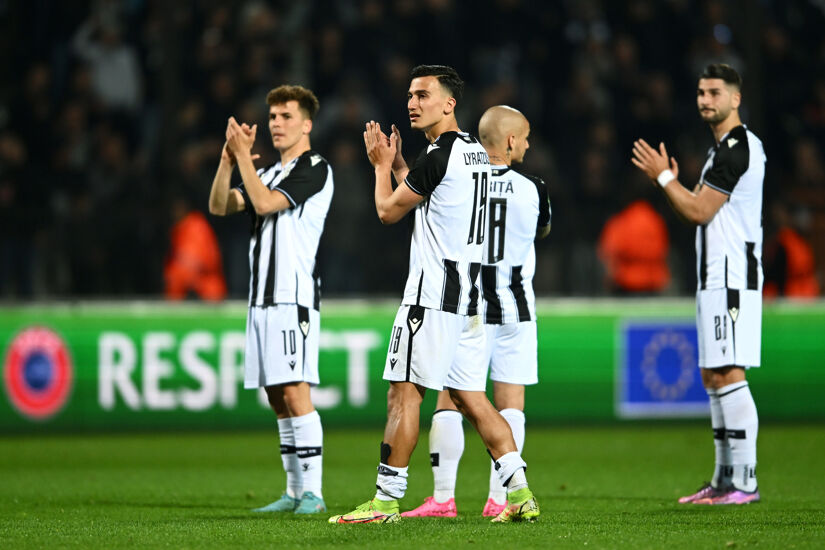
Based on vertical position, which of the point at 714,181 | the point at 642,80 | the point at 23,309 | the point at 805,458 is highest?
the point at 642,80

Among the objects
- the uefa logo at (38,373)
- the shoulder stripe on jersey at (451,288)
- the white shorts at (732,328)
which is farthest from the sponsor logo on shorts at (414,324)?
the uefa logo at (38,373)

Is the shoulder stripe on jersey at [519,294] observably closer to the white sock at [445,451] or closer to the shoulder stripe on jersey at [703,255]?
the white sock at [445,451]

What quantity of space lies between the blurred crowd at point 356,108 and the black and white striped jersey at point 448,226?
6.11 meters

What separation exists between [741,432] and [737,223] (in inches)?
45.9

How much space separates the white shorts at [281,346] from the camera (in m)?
6.84

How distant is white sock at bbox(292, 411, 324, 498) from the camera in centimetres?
684

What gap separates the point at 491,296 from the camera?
21.4ft

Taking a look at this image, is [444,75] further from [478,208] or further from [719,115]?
[719,115]

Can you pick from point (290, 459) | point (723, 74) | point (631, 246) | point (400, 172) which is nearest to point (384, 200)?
point (400, 172)

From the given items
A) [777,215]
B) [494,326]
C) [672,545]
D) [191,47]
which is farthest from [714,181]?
[191,47]

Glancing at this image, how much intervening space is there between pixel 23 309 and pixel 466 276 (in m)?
6.73

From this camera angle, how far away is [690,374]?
40.3 ft

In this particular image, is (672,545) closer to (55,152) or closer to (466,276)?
(466,276)

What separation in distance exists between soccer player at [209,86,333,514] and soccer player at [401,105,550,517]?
71 cm
